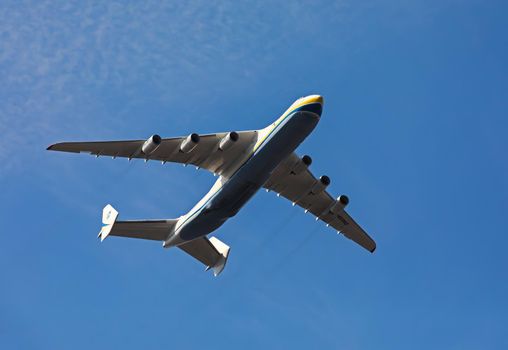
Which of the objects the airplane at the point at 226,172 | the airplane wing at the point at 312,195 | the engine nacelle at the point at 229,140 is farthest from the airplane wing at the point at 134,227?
the airplane wing at the point at 312,195

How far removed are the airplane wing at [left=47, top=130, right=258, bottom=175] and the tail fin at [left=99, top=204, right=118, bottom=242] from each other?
12.7 feet

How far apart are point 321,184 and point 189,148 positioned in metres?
7.52

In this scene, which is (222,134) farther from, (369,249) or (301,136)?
(369,249)

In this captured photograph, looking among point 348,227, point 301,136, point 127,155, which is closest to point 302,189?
point 348,227

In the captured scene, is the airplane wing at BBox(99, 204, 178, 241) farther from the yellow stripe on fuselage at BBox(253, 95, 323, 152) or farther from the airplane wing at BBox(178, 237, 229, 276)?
the yellow stripe on fuselage at BBox(253, 95, 323, 152)

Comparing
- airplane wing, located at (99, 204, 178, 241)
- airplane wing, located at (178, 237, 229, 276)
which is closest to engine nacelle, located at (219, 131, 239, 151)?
airplane wing, located at (99, 204, 178, 241)

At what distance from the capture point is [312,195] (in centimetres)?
4356

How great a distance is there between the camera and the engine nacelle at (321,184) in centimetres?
4219

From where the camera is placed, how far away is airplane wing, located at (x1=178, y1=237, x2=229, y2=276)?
4356cm

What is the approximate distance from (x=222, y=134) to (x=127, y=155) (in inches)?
166

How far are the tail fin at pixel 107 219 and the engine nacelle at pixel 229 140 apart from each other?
20.7 ft

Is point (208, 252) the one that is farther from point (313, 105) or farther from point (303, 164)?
point (313, 105)

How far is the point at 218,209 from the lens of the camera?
3903cm

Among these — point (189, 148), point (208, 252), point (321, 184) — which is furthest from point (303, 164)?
point (208, 252)
